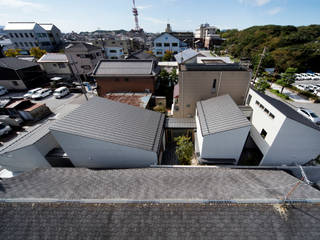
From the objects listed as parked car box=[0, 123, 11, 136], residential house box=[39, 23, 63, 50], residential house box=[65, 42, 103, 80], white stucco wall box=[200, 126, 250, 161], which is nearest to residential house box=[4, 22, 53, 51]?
residential house box=[39, 23, 63, 50]

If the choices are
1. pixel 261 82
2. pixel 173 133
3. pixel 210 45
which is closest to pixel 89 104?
pixel 173 133

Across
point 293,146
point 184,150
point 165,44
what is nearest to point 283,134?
point 293,146

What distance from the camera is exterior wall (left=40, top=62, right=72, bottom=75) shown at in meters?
33.9

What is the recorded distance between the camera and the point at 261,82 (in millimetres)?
23484

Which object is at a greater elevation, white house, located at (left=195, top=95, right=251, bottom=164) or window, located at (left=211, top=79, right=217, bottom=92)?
window, located at (left=211, top=79, right=217, bottom=92)

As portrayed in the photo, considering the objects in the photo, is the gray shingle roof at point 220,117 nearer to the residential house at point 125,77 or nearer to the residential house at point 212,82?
the residential house at point 212,82

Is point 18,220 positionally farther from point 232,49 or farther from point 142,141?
point 232,49

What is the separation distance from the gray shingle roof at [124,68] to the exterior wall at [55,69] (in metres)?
17.1

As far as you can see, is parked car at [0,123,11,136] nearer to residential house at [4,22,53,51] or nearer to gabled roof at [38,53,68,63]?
gabled roof at [38,53,68,63]

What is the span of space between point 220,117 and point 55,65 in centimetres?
4332

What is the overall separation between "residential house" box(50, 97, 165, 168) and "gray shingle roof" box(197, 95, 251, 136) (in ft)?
14.7

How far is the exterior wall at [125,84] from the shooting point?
75.6 feet

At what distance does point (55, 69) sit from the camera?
34531 millimetres

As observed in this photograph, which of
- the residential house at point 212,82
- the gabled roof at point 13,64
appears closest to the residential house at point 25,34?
the gabled roof at point 13,64
